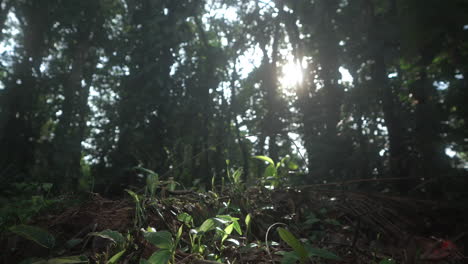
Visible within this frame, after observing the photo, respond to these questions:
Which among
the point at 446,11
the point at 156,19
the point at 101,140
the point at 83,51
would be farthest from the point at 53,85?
the point at 446,11

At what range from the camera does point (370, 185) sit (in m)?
3.16

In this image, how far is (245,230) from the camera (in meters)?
1.70

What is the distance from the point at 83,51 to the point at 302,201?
689 cm

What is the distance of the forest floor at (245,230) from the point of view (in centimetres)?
118

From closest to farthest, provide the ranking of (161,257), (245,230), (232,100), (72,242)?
(161,257), (72,242), (245,230), (232,100)

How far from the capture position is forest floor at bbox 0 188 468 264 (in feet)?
3.88

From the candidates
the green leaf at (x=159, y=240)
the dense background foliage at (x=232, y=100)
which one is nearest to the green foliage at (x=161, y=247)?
the green leaf at (x=159, y=240)

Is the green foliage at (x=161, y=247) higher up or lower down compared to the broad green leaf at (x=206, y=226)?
lower down

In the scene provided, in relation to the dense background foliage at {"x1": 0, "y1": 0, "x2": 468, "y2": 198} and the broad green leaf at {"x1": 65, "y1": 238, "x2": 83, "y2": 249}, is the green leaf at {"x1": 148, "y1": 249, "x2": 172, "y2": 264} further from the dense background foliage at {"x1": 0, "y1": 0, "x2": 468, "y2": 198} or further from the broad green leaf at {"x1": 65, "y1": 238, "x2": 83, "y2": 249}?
the dense background foliage at {"x1": 0, "y1": 0, "x2": 468, "y2": 198}

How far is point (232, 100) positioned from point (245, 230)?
3.92m

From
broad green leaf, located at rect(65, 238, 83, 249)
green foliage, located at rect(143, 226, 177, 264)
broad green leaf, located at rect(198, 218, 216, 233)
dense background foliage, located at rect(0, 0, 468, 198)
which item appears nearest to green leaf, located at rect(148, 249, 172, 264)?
green foliage, located at rect(143, 226, 177, 264)

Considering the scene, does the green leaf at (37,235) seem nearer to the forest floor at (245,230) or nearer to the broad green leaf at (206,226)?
the forest floor at (245,230)

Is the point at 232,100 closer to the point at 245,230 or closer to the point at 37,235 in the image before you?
the point at 245,230

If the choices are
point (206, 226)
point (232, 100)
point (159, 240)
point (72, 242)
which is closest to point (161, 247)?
point (159, 240)
